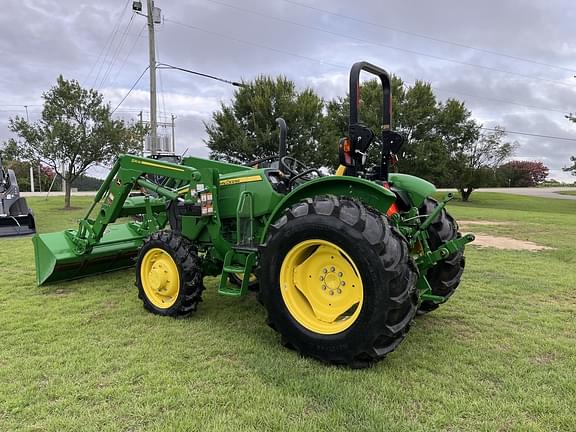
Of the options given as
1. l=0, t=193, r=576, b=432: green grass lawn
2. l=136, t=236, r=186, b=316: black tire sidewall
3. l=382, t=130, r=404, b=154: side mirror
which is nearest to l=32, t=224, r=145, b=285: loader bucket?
l=0, t=193, r=576, b=432: green grass lawn

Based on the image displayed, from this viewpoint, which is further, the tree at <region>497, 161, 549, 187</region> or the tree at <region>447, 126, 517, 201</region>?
the tree at <region>497, 161, 549, 187</region>

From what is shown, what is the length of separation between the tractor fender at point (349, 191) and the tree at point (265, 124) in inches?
818

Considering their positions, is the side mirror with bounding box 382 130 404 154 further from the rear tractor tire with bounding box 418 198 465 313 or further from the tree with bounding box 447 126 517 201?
the tree with bounding box 447 126 517 201

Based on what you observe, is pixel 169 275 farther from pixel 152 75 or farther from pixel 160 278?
pixel 152 75

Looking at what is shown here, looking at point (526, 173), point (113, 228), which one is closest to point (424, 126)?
point (113, 228)

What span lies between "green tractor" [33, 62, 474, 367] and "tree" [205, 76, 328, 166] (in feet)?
63.4

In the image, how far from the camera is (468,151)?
103 ft

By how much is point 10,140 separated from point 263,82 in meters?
13.0

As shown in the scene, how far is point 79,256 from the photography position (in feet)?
18.1

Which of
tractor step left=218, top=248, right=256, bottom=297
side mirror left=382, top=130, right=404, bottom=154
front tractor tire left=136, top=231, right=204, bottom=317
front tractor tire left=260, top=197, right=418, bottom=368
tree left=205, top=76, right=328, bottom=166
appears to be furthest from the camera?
tree left=205, top=76, right=328, bottom=166

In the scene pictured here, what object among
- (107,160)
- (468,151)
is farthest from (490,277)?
(468,151)

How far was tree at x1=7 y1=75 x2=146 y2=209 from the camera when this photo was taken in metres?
18.2

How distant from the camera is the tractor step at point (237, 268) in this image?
3.95m

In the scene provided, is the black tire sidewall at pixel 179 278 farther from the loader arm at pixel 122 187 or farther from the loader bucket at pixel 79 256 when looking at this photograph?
the loader bucket at pixel 79 256
